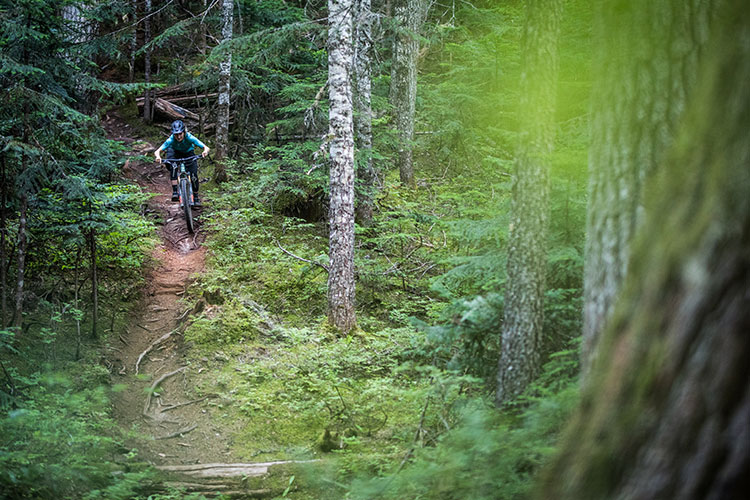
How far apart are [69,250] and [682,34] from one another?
31.0ft

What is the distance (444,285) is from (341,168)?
2834mm


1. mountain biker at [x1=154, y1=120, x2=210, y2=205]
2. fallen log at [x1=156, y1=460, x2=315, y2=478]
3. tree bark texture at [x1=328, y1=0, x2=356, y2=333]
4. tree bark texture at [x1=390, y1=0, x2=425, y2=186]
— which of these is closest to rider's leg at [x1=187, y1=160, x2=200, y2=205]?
mountain biker at [x1=154, y1=120, x2=210, y2=205]

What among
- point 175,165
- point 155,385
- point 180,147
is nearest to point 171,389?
point 155,385

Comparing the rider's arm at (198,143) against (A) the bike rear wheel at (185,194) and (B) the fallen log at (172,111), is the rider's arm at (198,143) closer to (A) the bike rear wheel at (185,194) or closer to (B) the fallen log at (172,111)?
(A) the bike rear wheel at (185,194)

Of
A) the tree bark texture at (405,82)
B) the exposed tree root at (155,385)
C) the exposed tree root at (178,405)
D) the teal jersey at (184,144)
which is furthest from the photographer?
the tree bark texture at (405,82)

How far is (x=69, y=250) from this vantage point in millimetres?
8672

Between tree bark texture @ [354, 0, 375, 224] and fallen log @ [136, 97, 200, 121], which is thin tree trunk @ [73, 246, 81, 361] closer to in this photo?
tree bark texture @ [354, 0, 375, 224]

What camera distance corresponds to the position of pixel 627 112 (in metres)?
2.69

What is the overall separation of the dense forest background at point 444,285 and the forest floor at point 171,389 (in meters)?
0.11

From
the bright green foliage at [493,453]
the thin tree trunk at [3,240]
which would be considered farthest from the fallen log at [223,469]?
the thin tree trunk at [3,240]

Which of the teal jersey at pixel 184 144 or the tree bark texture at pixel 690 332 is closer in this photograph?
the tree bark texture at pixel 690 332

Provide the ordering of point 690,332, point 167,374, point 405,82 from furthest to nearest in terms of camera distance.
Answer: point 405,82 < point 167,374 < point 690,332

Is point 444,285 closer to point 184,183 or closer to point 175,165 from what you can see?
point 184,183

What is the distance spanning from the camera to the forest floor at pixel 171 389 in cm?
538
